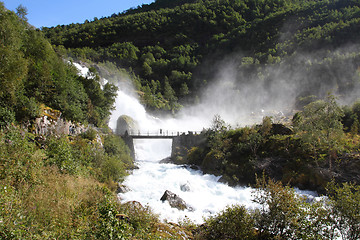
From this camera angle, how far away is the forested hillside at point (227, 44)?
227ft

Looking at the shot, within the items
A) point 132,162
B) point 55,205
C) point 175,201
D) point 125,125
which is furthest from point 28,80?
point 125,125

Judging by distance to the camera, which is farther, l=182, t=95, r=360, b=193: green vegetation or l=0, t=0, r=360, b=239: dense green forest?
l=182, t=95, r=360, b=193: green vegetation

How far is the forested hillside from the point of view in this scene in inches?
2721

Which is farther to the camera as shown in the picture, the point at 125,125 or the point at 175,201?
the point at 125,125

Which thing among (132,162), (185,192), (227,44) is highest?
(227,44)

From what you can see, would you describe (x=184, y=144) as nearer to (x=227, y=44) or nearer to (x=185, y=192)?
(x=185, y=192)

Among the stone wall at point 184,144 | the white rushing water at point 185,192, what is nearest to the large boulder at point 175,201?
the white rushing water at point 185,192

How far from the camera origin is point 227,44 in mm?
106938

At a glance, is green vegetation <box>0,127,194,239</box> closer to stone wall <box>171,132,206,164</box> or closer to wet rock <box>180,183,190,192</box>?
wet rock <box>180,183,190,192</box>

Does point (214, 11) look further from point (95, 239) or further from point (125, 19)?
point (95, 239)

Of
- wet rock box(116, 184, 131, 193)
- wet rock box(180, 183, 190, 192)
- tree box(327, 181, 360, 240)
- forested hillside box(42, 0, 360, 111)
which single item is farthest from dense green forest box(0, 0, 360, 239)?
wet rock box(180, 183, 190, 192)

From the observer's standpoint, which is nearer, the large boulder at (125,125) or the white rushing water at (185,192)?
the white rushing water at (185,192)

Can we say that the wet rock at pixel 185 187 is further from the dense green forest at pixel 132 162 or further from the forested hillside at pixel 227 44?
the forested hillside at pixel 227 44

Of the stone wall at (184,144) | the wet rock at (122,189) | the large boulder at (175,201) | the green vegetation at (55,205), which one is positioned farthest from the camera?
the stone wall at (184,144)
